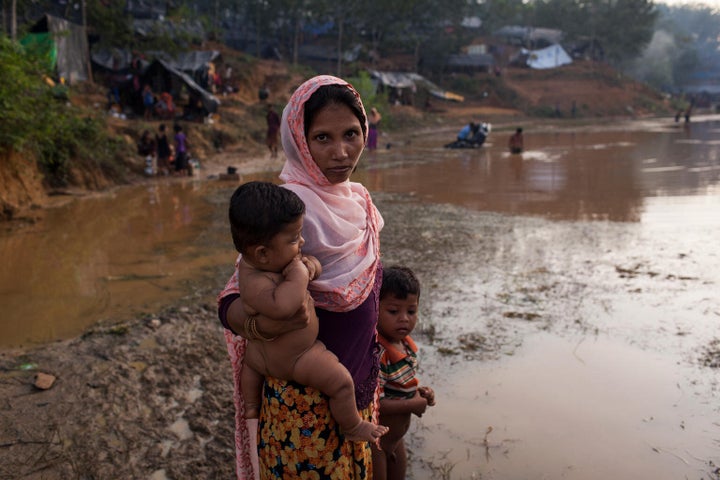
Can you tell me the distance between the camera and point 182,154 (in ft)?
45.8

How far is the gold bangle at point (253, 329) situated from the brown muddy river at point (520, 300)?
161cm

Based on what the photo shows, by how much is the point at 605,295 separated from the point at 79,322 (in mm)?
4582

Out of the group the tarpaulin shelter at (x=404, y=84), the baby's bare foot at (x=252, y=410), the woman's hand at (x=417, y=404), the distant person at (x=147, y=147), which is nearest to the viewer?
the baby's bare foot at (x=252, y=410)

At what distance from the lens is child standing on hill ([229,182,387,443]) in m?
1.48

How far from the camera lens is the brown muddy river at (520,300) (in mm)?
3072

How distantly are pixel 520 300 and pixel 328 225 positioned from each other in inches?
152

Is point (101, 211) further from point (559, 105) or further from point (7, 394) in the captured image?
point (559, 105)

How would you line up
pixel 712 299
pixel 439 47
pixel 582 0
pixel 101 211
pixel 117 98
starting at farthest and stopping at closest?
pixel 582 0 < pixel 439 47 < pixel 117 98 < pixel 101 211 < pixel 712 299

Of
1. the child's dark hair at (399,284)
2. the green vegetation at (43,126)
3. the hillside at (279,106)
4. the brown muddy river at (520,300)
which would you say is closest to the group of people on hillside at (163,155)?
the hillside at (279,106)

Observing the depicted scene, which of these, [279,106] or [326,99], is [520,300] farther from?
[279,106]

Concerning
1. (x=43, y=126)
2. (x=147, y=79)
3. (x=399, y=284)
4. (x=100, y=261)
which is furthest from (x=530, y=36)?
(x=399, y=284)

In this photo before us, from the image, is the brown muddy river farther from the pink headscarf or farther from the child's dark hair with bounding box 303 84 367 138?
the child's dark hair with bounding box 303 84 367 138

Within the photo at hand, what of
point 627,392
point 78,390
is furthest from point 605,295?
point 78,390

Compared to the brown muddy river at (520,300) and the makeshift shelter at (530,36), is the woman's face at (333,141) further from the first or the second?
the makeshift shelter at (530,36)
